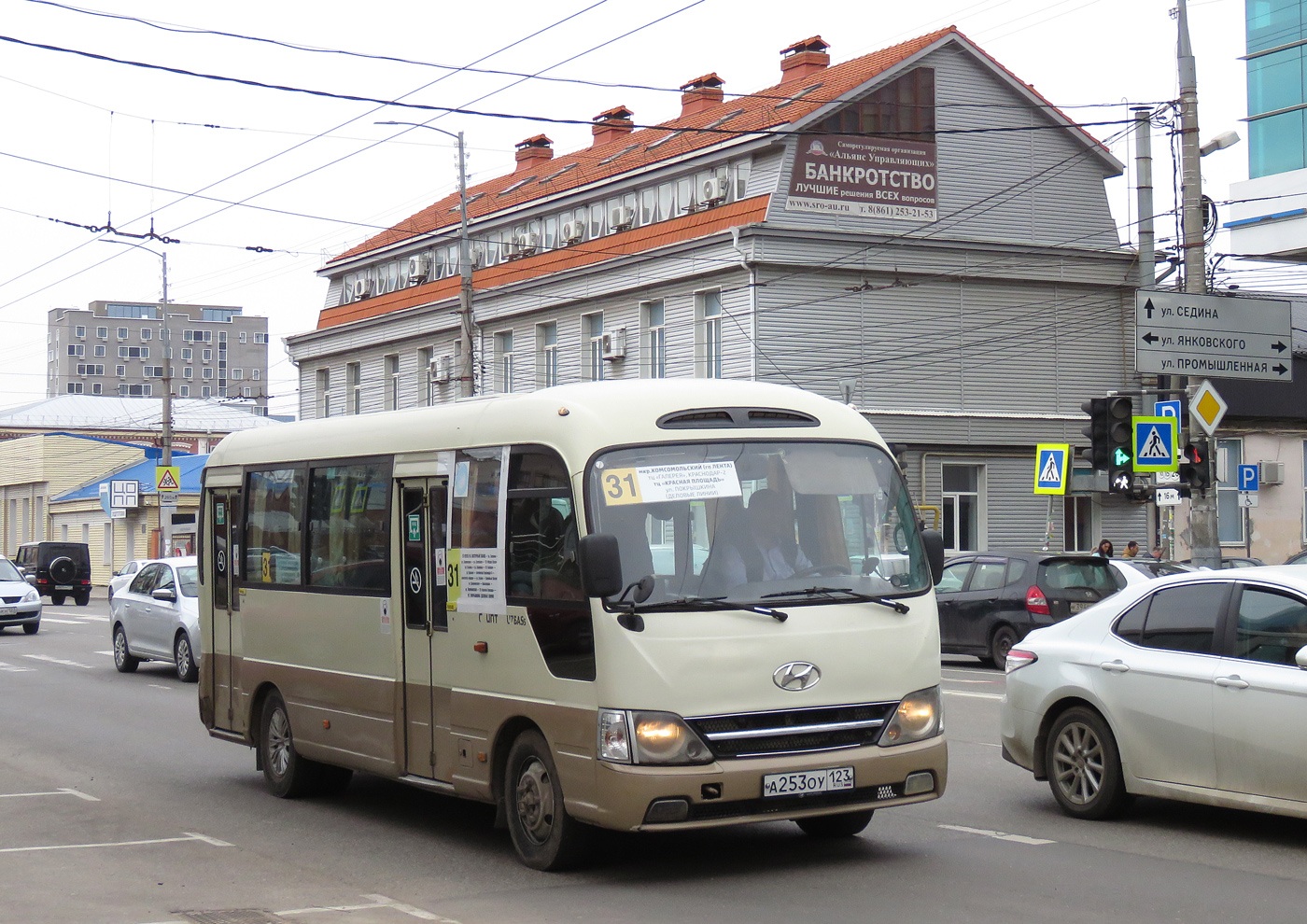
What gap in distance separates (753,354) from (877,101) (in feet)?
22.0

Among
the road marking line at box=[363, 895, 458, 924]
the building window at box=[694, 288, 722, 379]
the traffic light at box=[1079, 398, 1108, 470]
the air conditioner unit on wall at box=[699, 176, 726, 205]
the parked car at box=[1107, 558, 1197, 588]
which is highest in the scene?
the air conditioner unit on wall at box=[699, 176, 726, 205]

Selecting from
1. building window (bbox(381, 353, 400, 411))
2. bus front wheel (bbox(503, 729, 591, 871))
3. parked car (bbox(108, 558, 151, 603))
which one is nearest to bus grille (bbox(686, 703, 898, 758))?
bus front wheel (bbox(503, 729, 591, 871))

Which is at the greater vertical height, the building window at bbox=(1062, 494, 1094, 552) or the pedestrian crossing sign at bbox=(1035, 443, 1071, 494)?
the pedestrian crossing sign at bbox=(1035, 443, 1071, 494)

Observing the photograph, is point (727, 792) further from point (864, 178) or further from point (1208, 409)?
point (864, 178)

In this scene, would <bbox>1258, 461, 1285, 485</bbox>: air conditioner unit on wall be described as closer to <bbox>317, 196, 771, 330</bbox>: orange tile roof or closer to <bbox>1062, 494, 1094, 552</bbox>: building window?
<bbox>1062, 494, 1094, 552</bbox>: building window

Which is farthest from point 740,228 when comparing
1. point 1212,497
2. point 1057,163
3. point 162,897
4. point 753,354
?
point 162,897

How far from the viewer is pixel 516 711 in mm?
8312

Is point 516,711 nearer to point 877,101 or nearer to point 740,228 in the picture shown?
point 740,228

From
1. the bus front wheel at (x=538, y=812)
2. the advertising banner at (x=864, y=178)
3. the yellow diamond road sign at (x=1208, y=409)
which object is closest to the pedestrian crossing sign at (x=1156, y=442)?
the yellow diamond road sign at (x=1208, y=409)

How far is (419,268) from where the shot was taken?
50188mm

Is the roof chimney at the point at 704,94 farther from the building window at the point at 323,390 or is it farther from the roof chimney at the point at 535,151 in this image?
the building window at the point at 323,390

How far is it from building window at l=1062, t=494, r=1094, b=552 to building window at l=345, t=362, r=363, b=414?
80.1 ft

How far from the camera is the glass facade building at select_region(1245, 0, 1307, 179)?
112 ft

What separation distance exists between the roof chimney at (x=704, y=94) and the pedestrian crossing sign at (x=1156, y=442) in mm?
25749
